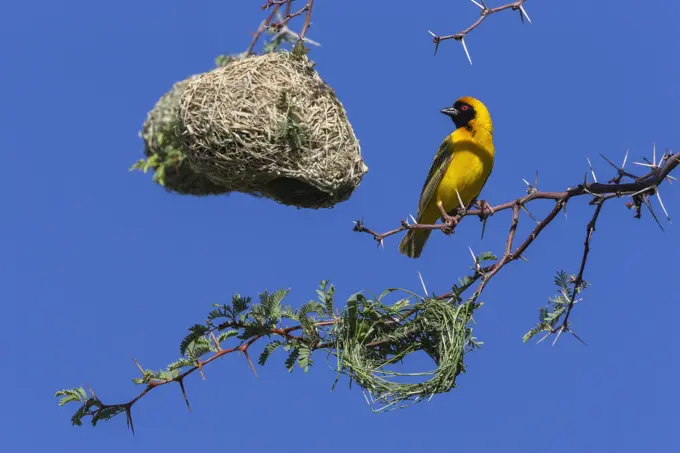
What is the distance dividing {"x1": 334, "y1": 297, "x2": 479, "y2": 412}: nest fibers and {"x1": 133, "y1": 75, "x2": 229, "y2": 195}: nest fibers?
2473mm

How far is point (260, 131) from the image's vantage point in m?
4.10

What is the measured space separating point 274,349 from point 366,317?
318mm

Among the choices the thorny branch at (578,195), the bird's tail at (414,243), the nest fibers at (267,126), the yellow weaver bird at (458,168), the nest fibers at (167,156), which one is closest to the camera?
the thorny branch at (578,195)

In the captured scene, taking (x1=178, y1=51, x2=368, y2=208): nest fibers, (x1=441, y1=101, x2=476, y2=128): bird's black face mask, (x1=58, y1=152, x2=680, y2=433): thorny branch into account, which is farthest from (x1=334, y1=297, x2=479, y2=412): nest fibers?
(x1=441, y1=101, x2=476, y2=128): bird's black face mask

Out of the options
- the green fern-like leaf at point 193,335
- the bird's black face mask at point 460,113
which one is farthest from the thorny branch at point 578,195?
the bird's black face mask at point 460,113

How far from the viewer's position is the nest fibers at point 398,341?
3.03m

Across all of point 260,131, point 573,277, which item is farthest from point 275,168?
point 573,277

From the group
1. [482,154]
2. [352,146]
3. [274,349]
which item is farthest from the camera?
[482,154]

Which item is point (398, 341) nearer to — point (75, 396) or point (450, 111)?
point (75, 396)

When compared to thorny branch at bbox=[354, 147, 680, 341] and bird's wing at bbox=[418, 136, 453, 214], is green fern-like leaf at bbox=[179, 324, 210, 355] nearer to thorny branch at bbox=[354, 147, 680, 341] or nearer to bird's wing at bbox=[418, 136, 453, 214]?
thorny branch at bbox=[354, 147, 680, 341]

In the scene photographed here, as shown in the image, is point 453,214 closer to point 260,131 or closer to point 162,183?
point 260,131

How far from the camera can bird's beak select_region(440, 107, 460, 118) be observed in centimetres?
509

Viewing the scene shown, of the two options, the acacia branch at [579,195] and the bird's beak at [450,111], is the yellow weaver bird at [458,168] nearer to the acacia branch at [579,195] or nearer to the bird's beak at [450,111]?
the bird's beak at [450,111]

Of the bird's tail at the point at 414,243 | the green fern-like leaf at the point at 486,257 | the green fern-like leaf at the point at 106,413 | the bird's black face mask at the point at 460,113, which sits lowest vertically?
the green fern-like leaf at the point at 106,413
